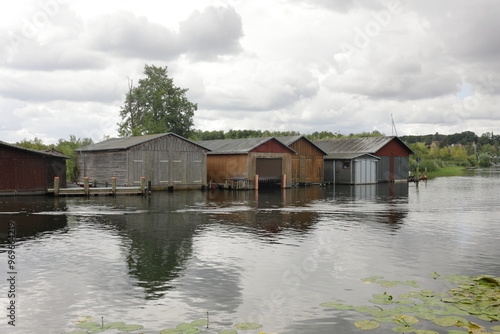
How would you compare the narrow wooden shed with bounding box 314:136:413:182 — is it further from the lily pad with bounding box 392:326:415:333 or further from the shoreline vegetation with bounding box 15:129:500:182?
the lily pad with bounding box 392:326:415:333

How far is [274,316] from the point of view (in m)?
10.2

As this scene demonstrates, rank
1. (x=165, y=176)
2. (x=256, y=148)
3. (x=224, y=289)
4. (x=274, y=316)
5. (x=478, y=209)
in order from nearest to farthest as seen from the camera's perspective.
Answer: (x=274, y=316)
(x=224, y=289)
(x=478, y=209)
(x=165, y=176)
(x=256, y=148)

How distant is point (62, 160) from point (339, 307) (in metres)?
39.0

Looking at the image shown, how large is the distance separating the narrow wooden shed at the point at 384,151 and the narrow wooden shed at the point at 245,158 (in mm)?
12137

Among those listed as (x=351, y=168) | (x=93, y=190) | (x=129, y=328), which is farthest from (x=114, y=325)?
(x=351, y=168)

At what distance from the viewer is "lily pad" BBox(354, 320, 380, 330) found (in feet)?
30.7

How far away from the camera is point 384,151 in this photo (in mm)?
66875

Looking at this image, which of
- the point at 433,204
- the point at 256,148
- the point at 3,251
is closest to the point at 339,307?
the point at 3,251

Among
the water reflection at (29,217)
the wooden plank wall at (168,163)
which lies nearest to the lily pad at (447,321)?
the water reflection at (29,217)

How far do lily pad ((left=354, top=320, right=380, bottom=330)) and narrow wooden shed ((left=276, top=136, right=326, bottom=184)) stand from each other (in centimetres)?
4899

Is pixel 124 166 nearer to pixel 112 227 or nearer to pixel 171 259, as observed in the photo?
pixel 112 227

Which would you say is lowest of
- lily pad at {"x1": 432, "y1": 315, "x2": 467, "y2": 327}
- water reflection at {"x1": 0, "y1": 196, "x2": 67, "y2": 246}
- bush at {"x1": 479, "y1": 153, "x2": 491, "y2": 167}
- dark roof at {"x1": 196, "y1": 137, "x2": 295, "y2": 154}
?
lily pad at {"x1": 432, "y1": 315, "x2": 467, "y2": 327}

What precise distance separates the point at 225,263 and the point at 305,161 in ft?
151

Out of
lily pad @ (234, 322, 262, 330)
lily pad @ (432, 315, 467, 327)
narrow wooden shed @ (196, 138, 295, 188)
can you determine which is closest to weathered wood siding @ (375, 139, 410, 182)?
narrow wooden shed @ (196, 138, 295, 188)
